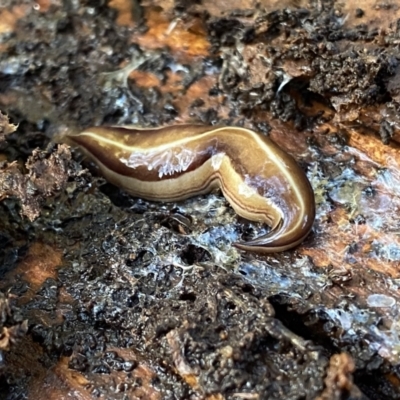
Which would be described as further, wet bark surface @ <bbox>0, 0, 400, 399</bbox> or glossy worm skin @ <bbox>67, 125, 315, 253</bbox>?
glossy worm skin @ <bbox>67, 125, 315, 253</bbox>

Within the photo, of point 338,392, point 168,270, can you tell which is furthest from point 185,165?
point 338,392

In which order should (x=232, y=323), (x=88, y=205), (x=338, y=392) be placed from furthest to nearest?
(x=88, y=205)
(x=232, y=323)
(x=338, y=392)

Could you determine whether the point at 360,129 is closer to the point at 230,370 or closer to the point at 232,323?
the point at 232,323

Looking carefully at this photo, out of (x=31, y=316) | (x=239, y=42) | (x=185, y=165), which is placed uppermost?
(x=239, y=42)

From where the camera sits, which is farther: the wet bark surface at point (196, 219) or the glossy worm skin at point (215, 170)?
the glossy worm skin at point (215, 170)
